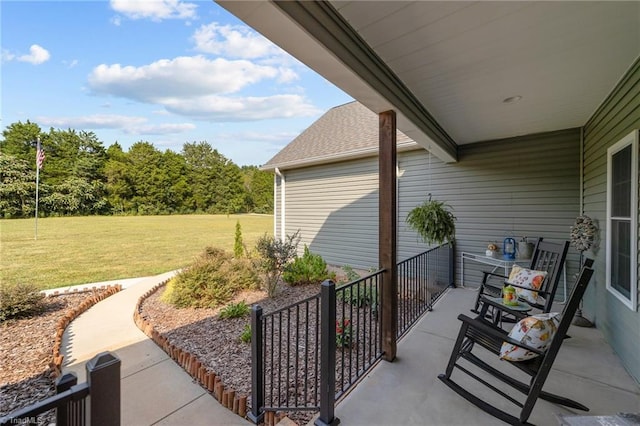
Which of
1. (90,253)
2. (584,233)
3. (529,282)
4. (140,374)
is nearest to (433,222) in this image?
(529,282)

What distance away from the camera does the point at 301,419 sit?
1997 millimetres

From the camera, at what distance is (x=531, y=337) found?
1.85m

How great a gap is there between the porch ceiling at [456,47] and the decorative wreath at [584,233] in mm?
1381

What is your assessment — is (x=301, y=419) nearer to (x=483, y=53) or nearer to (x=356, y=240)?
(x=483, y=53)

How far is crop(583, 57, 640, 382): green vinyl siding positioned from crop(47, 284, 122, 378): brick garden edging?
5.28m

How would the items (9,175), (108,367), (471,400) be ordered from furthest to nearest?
1. (9,175)
2. (471,400)
3. (108,367)

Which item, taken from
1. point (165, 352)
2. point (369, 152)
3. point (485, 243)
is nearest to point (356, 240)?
point (369, 152)

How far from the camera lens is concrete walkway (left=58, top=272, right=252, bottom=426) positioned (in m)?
2.07

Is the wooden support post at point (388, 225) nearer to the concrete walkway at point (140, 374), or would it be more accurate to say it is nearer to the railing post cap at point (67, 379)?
the concrete walkway at point (140, 374)

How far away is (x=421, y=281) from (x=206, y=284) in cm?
349

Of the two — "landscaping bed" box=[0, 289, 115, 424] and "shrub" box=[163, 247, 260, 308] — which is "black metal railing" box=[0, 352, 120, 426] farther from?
"shrub" box=[163, 247, 260, 308]

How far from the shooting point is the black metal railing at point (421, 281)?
333 centimetres

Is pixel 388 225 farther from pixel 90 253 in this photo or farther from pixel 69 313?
pixel 90 253

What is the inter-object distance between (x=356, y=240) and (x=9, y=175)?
77.4 ft
